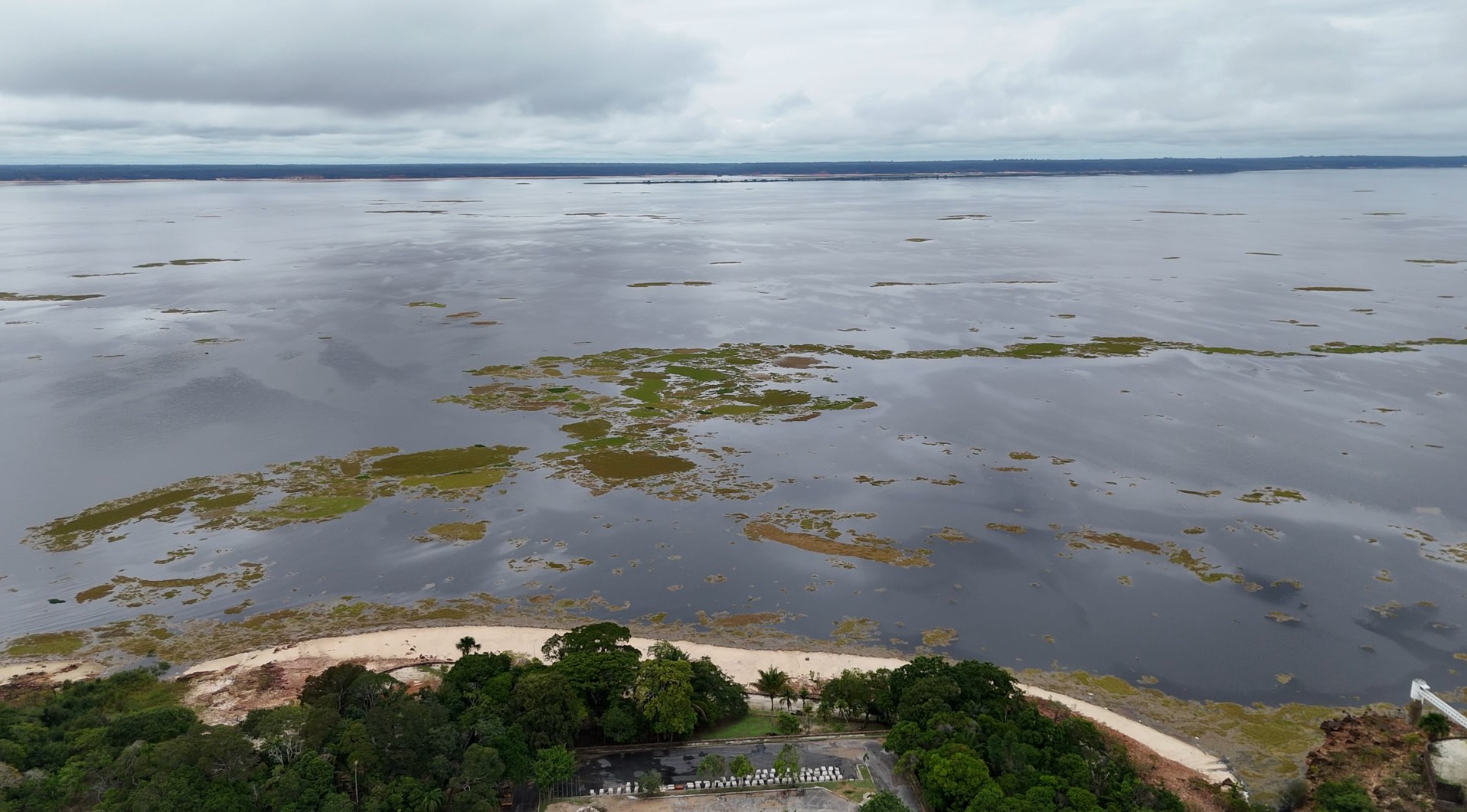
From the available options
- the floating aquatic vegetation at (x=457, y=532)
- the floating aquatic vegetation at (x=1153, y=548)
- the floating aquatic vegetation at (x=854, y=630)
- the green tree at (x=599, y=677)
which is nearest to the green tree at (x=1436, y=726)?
the floating aquatic vegetation at (x=1153, y=548)

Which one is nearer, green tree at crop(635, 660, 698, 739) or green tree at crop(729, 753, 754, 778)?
green tree at crop(729, 753, 754, 778)

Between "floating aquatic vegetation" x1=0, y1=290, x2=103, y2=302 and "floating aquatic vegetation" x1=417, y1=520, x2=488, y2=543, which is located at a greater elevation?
"floating aquatic vegetation" x1=0, y1=290, x2=103, y2=302

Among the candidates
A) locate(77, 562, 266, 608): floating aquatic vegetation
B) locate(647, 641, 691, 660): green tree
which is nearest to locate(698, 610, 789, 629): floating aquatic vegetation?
locate(647, 641, 691, 660): green tree

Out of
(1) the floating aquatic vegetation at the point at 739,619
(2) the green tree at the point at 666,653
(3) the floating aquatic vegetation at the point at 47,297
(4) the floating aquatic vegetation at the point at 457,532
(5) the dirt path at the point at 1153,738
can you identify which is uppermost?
(3) the floating aquatic vegetation at the point at 47,297

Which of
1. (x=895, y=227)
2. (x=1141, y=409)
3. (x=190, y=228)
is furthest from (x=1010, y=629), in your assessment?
(x=190, y=228)

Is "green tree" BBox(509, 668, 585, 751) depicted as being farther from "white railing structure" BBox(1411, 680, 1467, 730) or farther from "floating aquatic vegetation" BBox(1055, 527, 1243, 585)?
"white railing structure" BBox(1411, 680, 1467, 730)

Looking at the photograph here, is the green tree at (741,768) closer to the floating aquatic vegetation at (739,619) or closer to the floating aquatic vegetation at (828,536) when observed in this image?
the floating aquatic vegetation at (739,619)

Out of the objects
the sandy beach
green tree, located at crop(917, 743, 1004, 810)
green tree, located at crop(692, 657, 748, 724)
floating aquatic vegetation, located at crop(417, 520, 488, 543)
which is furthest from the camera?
floating aquatic vegetation, located at crop(417, 520, 488, 543)
